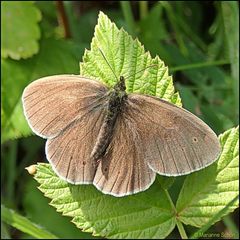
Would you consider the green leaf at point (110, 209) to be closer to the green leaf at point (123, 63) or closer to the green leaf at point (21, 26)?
the green leaf at point (123, 63)

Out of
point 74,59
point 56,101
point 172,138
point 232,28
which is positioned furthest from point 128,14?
point 172,138

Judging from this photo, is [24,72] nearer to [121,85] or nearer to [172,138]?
[121,85]

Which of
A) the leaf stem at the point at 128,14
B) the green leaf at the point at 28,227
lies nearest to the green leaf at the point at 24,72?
the leaf stem at the point at 128,14

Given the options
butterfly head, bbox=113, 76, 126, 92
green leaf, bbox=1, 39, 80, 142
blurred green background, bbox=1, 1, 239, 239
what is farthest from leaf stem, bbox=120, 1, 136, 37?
butterfly head, bbox=113, 76, 126, 92

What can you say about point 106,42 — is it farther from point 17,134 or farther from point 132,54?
point 17,134

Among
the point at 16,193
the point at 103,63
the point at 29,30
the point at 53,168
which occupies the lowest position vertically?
the point at 16,193

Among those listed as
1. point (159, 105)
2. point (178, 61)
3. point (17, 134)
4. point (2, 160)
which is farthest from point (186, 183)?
point (2, 160)
